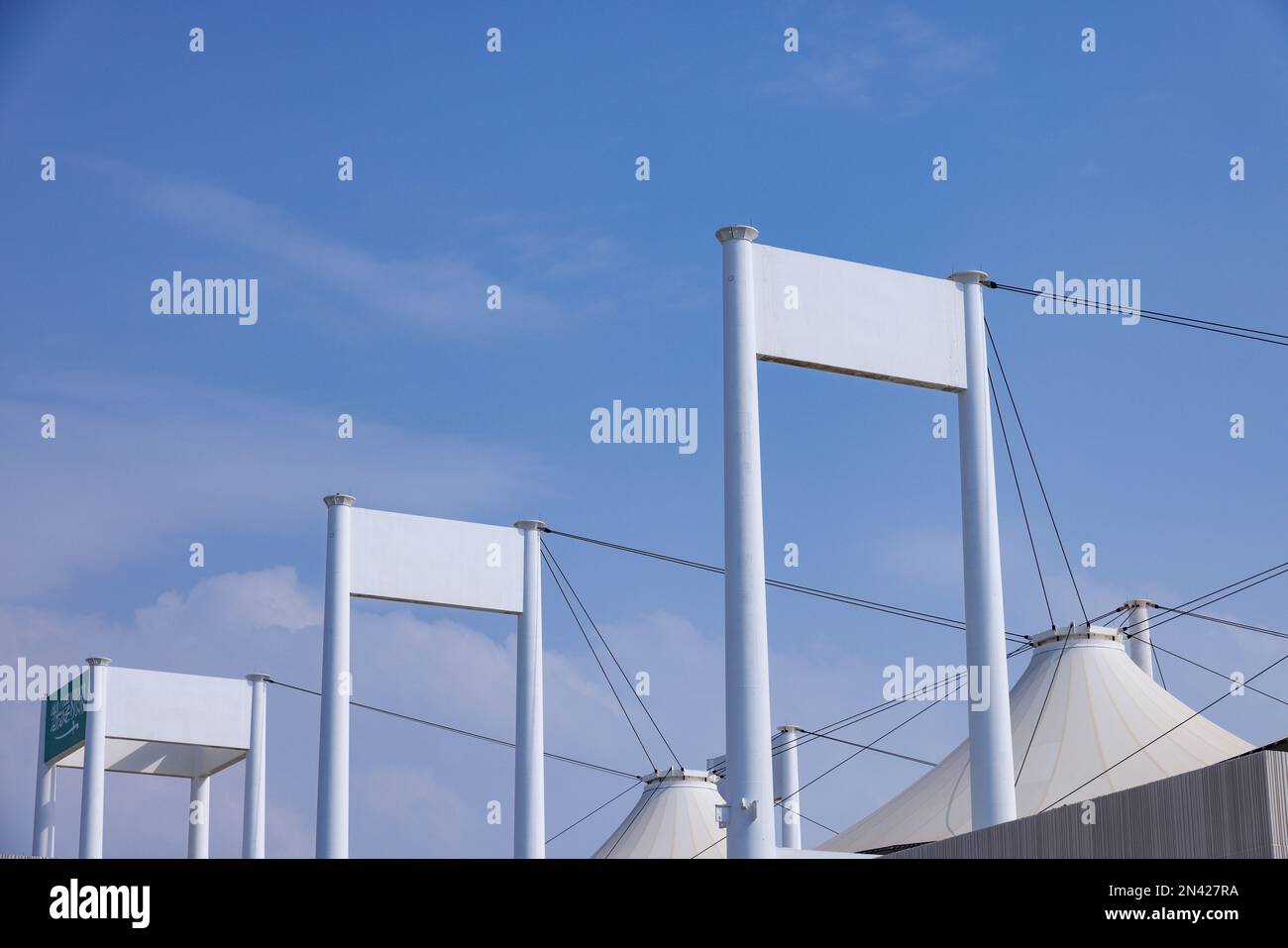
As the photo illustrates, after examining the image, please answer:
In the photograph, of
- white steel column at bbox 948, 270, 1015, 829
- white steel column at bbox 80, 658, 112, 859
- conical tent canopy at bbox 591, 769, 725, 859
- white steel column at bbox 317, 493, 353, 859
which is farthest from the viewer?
conical tent canopy at bbox 591, 769, 725, 859

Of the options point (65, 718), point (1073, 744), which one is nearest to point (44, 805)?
point (65, 718)

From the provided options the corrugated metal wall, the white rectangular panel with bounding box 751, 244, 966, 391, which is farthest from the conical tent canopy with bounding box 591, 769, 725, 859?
the corrugated metal wall

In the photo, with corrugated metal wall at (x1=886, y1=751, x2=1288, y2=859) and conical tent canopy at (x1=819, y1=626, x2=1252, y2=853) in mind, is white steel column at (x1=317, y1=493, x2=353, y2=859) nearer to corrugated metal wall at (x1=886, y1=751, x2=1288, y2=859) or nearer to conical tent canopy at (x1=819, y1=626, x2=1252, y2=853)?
conical tent canopy at (x1=819, y1=626, x2=1252, y2=853)

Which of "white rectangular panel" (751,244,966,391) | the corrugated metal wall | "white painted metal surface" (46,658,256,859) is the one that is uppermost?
"white rectangular panel" (751,244,966,391)

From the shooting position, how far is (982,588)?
23.0 m

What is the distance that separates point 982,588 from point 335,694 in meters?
11.9

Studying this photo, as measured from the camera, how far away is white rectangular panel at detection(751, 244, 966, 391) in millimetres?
22578

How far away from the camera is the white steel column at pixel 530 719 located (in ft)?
101

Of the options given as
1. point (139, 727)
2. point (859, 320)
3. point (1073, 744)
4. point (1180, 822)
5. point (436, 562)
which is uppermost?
point (859, 320)

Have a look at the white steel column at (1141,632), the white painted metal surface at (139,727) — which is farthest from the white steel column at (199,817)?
the white steel column at (1141,632)

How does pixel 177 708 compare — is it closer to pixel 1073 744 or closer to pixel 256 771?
pixel 256 771

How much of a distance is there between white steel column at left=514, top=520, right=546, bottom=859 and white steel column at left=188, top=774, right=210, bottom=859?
581 inches
